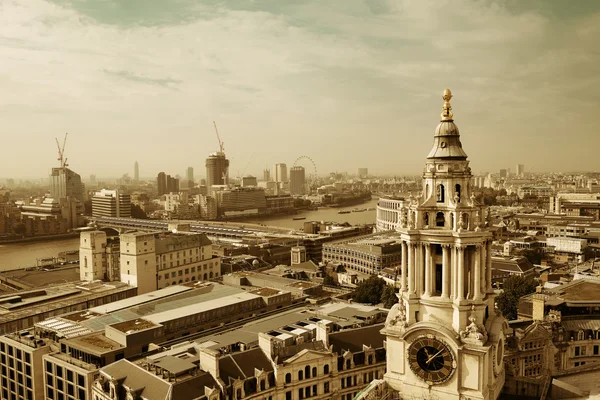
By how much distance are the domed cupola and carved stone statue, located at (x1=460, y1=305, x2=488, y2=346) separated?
2657 mm

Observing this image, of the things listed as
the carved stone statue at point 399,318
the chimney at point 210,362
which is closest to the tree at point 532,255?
the chimney at point 210,362

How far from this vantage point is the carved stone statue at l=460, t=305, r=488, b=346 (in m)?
8.74

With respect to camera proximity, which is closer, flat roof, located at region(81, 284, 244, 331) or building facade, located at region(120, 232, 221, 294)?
flat roof, located at region(81, 284, 244, 331)

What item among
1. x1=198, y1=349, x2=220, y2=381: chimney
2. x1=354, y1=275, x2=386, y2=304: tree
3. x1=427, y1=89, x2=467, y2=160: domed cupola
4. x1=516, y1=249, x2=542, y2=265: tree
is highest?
x1=427, y1=89, x2=467, y2=160: domed cupola

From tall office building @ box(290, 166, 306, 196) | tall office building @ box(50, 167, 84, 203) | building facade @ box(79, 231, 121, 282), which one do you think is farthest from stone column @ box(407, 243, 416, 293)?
tall office building @ box(290, 166, 306, 196)

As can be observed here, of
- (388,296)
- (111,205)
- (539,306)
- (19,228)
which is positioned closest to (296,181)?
(111,205)

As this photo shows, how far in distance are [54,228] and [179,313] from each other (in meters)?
69.2

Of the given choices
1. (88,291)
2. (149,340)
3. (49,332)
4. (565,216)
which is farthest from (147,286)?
(565,216)

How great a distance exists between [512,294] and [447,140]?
1737 centimetres

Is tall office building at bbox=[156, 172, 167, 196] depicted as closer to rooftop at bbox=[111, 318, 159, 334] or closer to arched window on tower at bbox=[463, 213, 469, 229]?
rooftop at bbox=[111, 318, 159, 334]

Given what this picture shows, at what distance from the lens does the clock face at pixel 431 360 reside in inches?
357

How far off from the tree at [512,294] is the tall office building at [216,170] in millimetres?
125050

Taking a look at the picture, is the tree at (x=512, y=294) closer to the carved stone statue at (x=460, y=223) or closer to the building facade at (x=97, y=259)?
the carved stone statue at (x=460, y=223)

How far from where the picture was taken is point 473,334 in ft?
28.9
